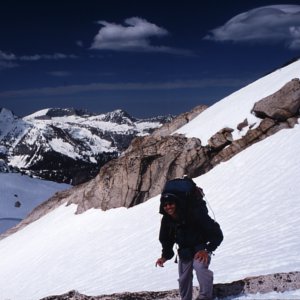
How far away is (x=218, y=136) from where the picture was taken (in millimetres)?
33500

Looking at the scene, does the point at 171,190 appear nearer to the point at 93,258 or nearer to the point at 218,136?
the point at 93,258

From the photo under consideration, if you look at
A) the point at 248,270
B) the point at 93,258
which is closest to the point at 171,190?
the point at 248,270

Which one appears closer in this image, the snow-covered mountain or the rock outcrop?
the rock outcrop

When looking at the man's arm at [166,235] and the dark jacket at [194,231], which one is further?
the man's arm at [166,235]

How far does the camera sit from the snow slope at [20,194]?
12619cm

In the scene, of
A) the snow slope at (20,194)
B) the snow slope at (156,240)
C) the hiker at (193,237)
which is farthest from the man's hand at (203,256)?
the snow slope at (20,194)

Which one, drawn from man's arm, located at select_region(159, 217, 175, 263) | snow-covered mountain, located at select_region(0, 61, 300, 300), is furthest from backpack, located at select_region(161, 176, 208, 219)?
snow-covered mountain, located at select_region(0, 61, 300, 300)

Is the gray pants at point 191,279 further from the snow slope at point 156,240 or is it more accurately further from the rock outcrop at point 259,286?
the snow slope at point 156,240

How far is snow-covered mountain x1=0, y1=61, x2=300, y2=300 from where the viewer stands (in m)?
14.3

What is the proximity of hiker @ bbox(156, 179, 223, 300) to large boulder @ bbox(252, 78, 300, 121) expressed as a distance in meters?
24.3

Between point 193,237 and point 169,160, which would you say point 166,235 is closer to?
point 193,237

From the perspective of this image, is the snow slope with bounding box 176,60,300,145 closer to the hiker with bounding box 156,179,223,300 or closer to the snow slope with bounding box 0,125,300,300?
the snow slope with bounding box 0,125,300,300

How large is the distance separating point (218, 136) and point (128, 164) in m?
8.59

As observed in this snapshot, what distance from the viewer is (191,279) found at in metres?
7.68
